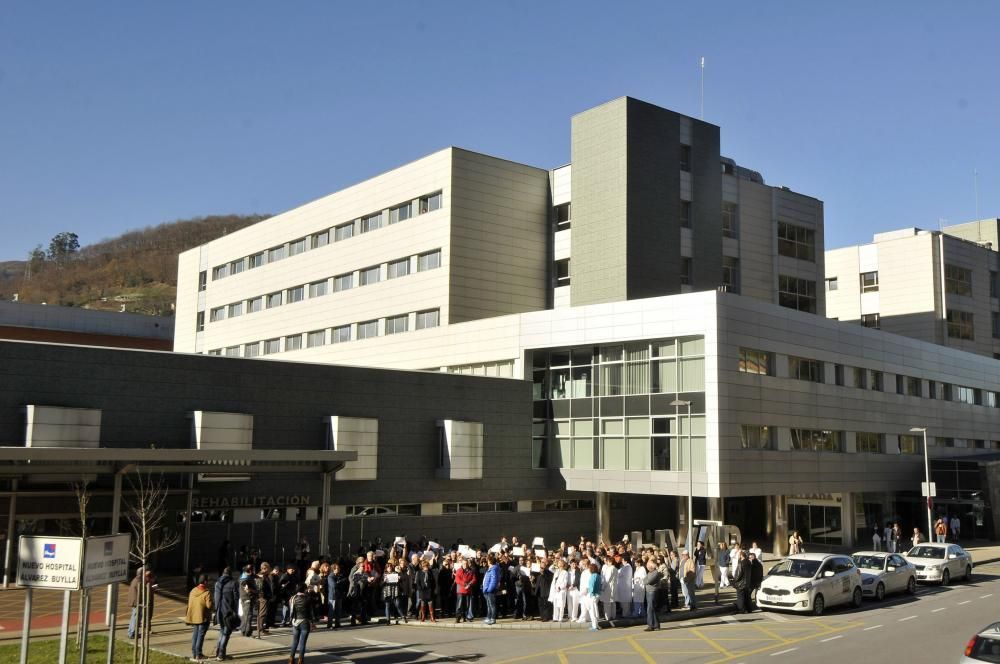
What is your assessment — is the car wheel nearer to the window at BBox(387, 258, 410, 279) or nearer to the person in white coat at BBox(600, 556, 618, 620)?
the person in white coat at BBox(600, 556, 618, 620)

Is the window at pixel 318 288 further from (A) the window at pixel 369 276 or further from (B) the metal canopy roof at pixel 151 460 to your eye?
(B) the metal canopy roof at pixel 151 460

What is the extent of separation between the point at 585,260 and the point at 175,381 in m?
23.9

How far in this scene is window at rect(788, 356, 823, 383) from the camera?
41844 mm

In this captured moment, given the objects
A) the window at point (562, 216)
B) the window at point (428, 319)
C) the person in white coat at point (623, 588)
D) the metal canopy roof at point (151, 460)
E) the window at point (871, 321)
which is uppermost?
the window at point (562, 216)

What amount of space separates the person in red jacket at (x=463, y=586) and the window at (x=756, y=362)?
1920cm

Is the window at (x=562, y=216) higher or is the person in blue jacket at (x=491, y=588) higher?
the window at (x=562, y=216)

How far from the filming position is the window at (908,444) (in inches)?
1983

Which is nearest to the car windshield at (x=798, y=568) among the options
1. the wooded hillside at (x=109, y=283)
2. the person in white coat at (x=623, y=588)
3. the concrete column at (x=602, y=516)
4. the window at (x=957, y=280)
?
the person in white coat at (x=623, y=588)

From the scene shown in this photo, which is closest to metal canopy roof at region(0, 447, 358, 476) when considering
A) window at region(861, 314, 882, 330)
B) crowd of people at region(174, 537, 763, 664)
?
crowd of people at region(174, 537, 763, 664)

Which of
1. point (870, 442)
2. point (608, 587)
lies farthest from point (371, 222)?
point (608, 587)

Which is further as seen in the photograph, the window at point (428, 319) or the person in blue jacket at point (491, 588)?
the window at point (428, 319)

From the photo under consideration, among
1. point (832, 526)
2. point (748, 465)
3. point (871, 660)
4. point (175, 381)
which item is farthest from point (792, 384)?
point (175, 381)

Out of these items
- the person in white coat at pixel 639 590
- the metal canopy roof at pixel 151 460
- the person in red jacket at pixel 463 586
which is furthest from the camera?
the person in white coat at pixel 639 590

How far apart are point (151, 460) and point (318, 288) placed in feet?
116
